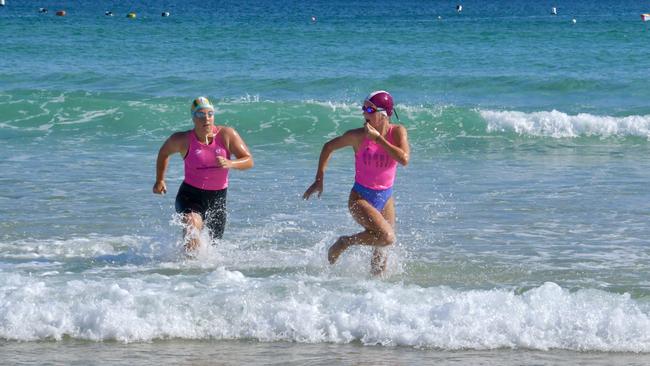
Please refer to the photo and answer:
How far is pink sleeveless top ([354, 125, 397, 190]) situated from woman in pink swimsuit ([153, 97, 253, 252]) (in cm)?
98

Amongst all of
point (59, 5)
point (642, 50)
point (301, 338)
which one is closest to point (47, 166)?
point (301, 338)

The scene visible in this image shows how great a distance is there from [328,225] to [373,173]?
2.49 meters

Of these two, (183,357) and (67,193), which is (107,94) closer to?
(67,193)

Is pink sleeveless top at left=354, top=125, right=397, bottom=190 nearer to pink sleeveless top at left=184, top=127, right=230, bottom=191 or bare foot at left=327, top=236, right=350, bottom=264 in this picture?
bare foot at left=327, top=236, right=350, bottom=264

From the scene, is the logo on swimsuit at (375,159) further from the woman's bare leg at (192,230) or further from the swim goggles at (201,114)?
the woman's bare leg at (192,230)

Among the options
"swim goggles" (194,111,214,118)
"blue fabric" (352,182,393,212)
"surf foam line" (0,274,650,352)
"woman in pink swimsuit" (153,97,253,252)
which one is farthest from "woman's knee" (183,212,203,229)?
"blue fabric" (352,182,393,212)

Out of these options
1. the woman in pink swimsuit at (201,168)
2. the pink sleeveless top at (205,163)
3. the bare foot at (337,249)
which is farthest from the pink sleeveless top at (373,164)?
the pink sleeveless top at (205,163)

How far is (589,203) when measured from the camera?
12047 mm

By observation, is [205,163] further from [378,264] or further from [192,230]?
[378,264]

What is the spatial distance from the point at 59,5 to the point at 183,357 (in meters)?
67.5

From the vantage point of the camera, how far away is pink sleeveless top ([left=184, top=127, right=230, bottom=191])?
30.3ft

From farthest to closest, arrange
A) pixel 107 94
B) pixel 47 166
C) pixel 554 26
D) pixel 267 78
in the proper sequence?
pixel 554 26 < pixel 267 78 < pixel 107 94 < pixel 47 166

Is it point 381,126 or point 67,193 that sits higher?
point 381,126

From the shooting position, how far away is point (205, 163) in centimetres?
927
